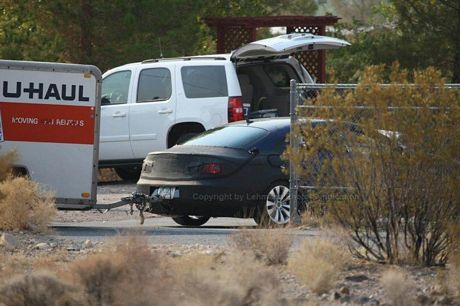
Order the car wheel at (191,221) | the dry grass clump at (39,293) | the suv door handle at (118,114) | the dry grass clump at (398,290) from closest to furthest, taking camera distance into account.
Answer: the dry grass clump at (39,293), the dry grass clump at (398,290), the car wheel at (191,221), the suv door handle at (118,114)

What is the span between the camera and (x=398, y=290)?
979cm

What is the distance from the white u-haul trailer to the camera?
16188 mm

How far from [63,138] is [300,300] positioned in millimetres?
6982

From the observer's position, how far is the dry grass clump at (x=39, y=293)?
9.21 meters

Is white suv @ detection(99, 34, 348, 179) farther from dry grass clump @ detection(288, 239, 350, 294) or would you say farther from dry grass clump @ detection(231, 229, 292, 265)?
dry grass clump @ detection(288, 239, 350, 294)

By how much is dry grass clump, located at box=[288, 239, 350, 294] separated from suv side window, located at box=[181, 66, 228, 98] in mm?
10004

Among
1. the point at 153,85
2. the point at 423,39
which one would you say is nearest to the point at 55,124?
the point at 153,85

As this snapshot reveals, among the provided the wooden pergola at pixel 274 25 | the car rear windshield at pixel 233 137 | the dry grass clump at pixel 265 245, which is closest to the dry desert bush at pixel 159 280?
the dry grass clump at pixel 265 245

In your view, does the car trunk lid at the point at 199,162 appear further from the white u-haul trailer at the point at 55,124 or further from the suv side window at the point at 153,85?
the suv side window at the point at 153,85

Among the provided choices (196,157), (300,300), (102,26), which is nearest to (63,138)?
(196,157)

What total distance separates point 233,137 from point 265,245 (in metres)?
5.18

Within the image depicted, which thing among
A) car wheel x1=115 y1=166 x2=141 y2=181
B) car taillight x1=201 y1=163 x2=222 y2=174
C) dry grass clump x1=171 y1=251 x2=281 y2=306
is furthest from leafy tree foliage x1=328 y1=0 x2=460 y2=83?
dry grass clump x1=171 y1=251 x2=281 y2=306

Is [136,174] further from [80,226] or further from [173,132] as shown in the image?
[80,226]

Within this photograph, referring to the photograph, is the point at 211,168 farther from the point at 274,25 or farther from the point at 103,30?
the point at 103,30
